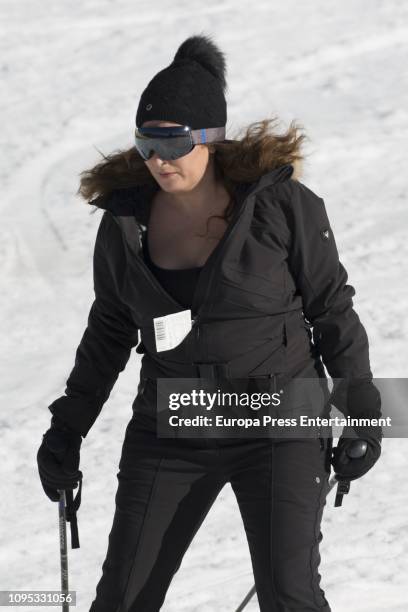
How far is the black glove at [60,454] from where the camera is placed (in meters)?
3.58

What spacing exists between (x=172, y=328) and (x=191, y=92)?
2.28 feet

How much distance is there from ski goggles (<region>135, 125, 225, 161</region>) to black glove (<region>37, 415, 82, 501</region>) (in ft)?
3.03

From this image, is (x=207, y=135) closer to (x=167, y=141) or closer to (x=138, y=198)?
(x=167, y=141)

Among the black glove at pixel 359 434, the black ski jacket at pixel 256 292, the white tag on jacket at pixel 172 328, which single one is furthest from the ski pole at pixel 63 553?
the black glove at pixel 359 434

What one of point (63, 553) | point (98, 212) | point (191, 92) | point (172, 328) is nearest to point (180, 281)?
point (172, 328)

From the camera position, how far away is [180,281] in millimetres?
3328

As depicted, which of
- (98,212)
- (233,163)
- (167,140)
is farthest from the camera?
(98,212)

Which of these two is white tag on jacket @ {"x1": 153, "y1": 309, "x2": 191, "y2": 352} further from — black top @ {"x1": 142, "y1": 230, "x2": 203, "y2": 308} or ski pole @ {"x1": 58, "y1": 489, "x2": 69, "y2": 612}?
ski pole @ {"x1": 58, "y1": 489, "x2": 69, "y2": 612}

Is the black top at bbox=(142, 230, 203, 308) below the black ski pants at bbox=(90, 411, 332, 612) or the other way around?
the other way around

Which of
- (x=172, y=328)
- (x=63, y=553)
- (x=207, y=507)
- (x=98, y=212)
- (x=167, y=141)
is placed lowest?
(x=63, y=553)

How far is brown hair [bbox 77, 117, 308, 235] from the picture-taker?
335cm

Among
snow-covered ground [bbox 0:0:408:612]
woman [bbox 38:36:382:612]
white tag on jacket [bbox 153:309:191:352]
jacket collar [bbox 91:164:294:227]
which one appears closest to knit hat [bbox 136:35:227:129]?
woman [bbox 38:36:382:612]

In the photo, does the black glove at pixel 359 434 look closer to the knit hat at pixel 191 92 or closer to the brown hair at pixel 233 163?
the brown hair at pixel 233 163

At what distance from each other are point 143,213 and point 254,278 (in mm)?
453
